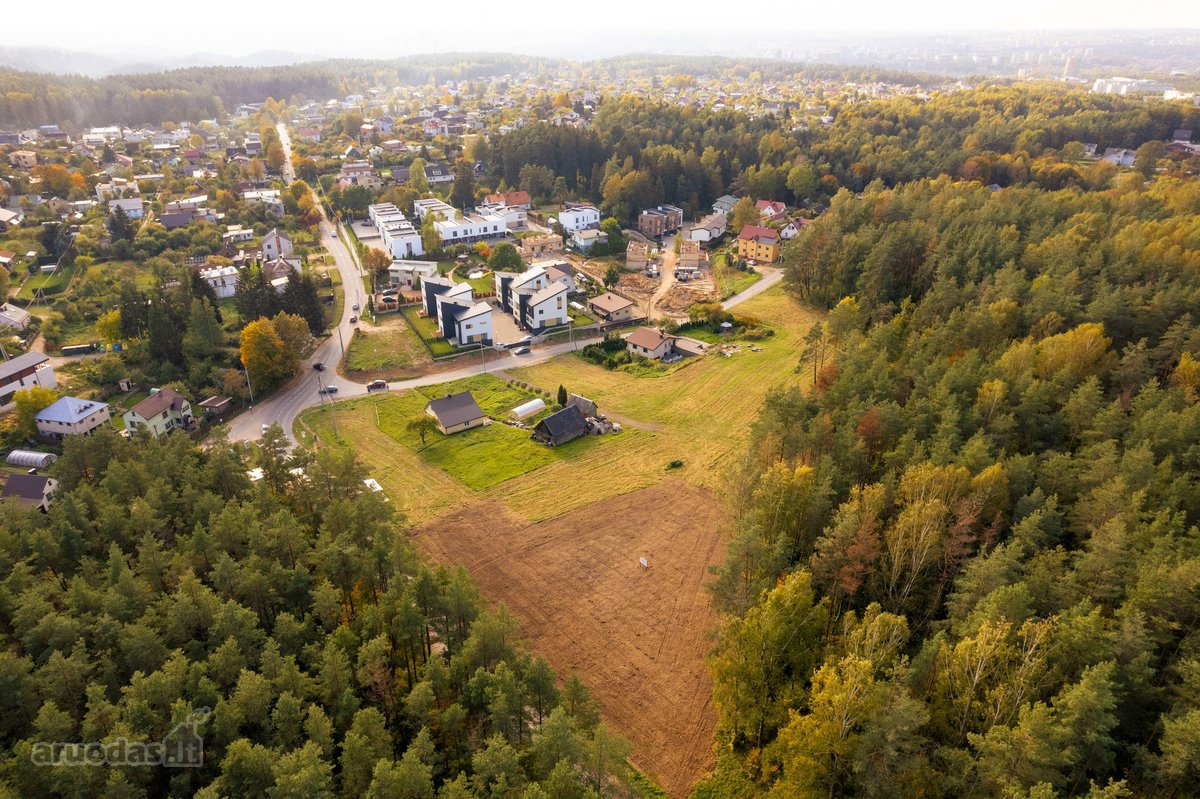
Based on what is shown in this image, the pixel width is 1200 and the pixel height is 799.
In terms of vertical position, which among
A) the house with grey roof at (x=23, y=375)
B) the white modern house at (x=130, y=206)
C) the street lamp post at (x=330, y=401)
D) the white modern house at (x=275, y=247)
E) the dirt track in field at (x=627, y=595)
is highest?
the white modern house at (x=130, y=206)

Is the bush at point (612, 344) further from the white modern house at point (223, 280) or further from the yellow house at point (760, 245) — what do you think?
the white modern house at point (223, 280)

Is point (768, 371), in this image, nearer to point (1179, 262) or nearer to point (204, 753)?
point (1179, 262)

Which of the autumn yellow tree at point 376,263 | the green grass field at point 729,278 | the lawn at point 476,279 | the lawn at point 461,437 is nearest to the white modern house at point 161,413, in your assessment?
the lawn at point 461,437

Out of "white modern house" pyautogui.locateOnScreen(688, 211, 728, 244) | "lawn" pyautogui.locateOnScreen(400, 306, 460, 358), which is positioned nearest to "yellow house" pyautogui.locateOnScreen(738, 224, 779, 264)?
"white modern house" pyautogui.locateOnScreen(688, 211, 728, 244)

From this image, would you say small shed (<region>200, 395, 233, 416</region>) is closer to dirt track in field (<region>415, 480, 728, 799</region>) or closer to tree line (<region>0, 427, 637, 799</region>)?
tree line (<region>0, 427, 637, 799</region>)

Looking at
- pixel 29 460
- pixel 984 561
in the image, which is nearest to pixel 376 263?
pixel 29 460

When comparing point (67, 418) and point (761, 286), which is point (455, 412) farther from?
point (761, 286)

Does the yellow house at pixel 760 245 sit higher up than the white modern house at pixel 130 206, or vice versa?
the white modern house at pixel 130 206
